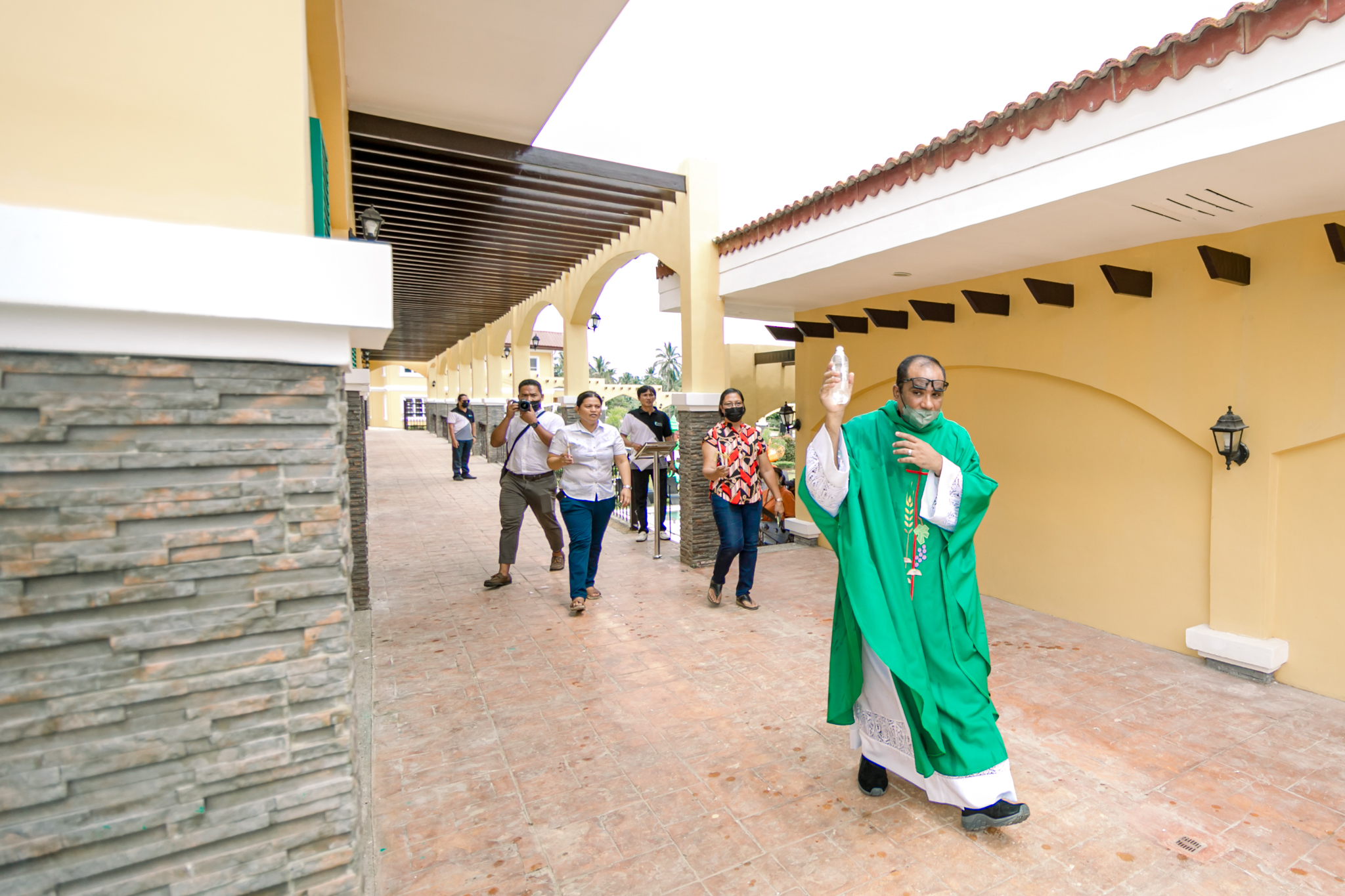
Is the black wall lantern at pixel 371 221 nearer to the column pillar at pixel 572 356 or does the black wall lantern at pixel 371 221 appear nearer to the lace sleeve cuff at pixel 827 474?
the lace sleeve cuff at pixel 827 474

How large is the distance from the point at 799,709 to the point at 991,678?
1398mm

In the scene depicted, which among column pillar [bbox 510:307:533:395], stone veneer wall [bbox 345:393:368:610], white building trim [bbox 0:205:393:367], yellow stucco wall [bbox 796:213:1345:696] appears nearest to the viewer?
white building trim [bbox 0:205:393:367]

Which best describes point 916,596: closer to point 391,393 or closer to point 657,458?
point 657,458

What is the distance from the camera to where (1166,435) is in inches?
192

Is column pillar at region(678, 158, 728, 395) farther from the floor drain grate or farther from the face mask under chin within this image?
the floor drain grate

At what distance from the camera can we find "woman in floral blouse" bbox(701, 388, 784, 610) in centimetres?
542

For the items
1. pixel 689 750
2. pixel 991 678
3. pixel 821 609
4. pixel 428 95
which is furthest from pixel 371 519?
pixel 991 678

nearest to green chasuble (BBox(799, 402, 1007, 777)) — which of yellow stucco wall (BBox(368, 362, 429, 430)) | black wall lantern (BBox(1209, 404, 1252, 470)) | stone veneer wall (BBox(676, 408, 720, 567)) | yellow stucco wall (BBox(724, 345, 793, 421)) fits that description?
black wall lantern (BBox(1209, 404, 1252, 470))

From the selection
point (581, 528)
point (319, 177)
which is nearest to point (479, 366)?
point (581, 528)

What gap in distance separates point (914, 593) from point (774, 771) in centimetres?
118

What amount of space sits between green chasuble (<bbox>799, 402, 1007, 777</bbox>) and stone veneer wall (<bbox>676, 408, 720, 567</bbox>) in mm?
4308

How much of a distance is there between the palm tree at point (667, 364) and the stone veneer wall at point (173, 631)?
62.9 metres

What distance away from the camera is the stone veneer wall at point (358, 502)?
5.02 meters

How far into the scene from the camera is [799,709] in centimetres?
382
